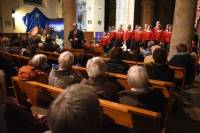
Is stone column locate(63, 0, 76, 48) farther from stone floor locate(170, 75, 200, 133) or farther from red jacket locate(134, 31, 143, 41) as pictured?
stone floor locate(170, 75, 200, 133)

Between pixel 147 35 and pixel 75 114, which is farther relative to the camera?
pixel 147 35

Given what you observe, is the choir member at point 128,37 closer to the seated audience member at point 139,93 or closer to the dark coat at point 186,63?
the dark coat at point 186,63

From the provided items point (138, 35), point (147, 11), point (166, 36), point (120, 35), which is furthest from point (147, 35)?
point (147, 11)

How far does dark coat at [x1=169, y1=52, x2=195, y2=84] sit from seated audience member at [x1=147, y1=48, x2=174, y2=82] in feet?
4.21

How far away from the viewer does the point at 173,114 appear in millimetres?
4645

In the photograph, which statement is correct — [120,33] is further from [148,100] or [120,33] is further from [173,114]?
[148,100]

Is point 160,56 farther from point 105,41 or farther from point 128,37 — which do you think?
point 105,41

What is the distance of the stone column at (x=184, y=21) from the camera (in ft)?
20.4

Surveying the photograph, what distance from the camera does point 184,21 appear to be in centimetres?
629

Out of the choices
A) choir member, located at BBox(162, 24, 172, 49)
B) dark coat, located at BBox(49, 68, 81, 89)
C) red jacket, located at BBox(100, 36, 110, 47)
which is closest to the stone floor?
dark coat, located at BBox(49, 68, 81, 89)

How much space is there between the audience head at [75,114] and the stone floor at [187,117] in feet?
10.2

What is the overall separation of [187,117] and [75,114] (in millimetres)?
3828

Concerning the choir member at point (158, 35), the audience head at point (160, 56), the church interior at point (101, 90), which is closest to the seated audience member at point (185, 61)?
the church interior at point (101, 90)

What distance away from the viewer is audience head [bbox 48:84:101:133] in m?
1.09
